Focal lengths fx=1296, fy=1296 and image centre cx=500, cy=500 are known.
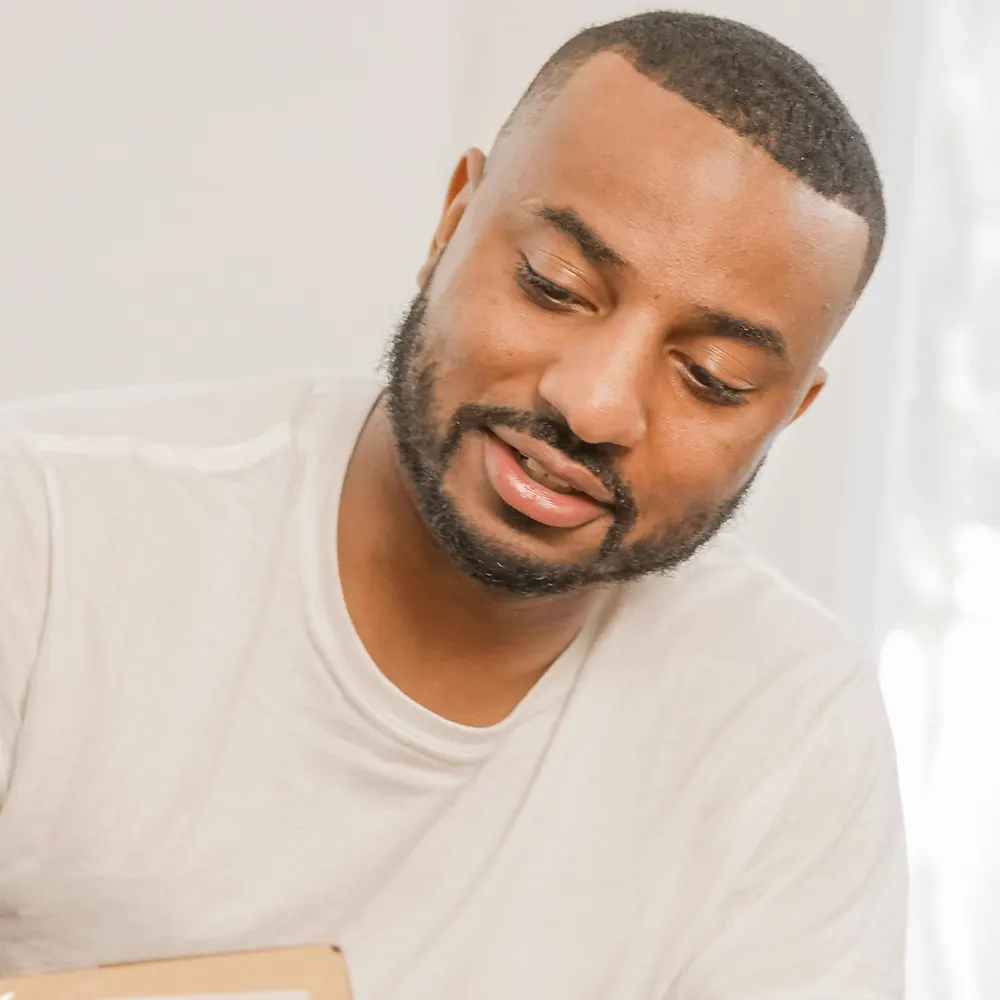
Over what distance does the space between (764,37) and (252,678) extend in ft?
1.87

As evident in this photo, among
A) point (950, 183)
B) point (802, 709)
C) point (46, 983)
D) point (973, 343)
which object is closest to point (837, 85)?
point (950, 183)

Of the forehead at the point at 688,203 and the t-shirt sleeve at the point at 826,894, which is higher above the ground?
the forehead at the point at 688,203

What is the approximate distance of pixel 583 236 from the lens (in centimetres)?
83

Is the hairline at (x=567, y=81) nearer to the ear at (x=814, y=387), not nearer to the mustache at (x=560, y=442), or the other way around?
the ear at (x=814, y=387)

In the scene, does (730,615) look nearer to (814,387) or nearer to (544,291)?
(814,387)

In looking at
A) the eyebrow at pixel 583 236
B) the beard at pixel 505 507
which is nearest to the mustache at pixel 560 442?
the beard at pixel 505 507

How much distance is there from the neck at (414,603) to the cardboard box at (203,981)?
44cm

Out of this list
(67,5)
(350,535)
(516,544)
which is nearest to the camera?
(516,544)

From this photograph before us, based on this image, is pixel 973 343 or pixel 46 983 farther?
pixel 973 343

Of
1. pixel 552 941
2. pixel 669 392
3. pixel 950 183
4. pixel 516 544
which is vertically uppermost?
pixel 950 183

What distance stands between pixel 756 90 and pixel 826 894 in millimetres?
580

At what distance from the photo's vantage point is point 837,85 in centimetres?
151

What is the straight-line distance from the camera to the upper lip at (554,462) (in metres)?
A: 0.81

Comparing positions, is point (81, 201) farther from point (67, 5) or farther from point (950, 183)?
point (950, 183)
